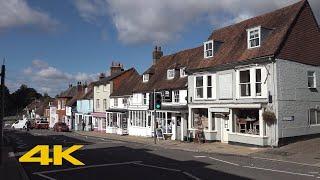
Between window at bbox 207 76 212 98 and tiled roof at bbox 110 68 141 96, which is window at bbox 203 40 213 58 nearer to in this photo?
window at bbox 207 76 212 98

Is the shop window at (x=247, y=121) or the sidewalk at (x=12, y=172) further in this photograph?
the shop window at (x=247, y=121)

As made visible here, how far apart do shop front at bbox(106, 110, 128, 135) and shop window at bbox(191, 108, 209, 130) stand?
1669 cm

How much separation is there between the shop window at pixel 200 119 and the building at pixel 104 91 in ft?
78.8

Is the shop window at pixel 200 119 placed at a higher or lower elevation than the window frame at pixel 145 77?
lower

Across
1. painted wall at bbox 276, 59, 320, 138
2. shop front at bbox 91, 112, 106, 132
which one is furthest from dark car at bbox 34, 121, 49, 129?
painted wall at bbox 276, 59, 320, 138

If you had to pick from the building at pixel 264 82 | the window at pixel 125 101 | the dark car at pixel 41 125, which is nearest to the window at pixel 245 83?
the building at pixel 264 82

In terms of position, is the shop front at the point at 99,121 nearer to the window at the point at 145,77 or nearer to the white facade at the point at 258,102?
the window at the point at 145,77

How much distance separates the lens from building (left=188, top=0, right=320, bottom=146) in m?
26.2

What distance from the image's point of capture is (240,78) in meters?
28.5

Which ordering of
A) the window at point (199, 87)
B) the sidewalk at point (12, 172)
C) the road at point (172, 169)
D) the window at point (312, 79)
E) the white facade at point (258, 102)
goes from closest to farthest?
the sidewalk at point (12, 172) → the road at point (172, 169) → the white facade at point (258, 102) → the window at point (312, 79) → the window at point (199, 87)

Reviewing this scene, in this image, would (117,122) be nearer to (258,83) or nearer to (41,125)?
(258,83)

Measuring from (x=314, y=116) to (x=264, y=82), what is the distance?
5508mm

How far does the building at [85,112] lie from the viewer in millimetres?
64438

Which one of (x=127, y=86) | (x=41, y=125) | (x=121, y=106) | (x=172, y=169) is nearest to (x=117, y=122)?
(x=121, y=106)
